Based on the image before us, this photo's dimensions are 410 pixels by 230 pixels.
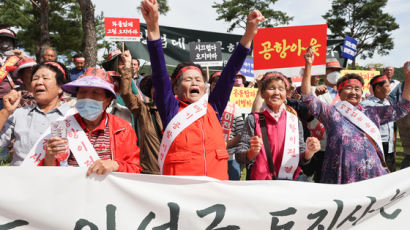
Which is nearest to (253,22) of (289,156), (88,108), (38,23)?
(289,156)

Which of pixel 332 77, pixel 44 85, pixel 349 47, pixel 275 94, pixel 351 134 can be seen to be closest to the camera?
pixel 44 85

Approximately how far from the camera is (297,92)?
495cm

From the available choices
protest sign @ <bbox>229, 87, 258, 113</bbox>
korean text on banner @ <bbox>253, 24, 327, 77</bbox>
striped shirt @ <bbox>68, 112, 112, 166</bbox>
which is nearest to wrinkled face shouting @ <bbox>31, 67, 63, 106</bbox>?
striped shirt @ <bbox>68, 112, 112, 166</bbox>

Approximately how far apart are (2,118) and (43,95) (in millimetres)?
348

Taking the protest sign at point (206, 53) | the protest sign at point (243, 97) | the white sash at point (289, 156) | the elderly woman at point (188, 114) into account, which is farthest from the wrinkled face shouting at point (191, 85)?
the protest sign at point (243, 97)

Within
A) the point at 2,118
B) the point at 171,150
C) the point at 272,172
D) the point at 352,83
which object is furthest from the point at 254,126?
the point at 2,118

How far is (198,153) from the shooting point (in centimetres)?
243

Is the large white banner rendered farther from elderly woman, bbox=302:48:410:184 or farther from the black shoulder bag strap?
elderly woman, bbox=302:48:410:184

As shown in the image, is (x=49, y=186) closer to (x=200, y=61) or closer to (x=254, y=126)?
(x=254, y=126)

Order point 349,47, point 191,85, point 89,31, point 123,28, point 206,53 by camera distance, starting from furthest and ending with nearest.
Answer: point 89,31, point 349,47, point 123,28, point 206,53, point 191,85

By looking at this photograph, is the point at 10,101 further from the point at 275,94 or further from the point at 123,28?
the point at 123,28

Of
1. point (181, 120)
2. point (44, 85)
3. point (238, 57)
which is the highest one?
point (238, 57)

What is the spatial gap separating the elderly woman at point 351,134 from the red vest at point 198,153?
1260mm

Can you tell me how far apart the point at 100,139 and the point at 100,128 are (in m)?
0.08
